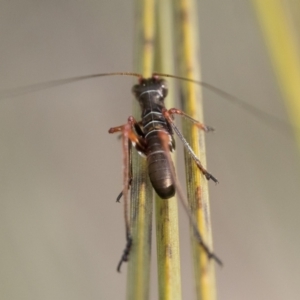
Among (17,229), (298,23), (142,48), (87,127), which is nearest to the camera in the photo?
(142,48)

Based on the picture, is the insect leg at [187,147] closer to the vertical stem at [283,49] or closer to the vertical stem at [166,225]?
the vertical stem at [166,225]

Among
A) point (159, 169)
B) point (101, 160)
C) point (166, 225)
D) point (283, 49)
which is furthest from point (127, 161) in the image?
point (101, 160)

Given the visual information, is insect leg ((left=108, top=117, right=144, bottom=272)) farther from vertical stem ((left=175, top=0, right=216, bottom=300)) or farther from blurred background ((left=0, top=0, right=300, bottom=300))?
blurred background ((left=0, top=0, right=300, bottom=300))

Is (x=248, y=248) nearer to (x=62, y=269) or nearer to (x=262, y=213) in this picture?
(x=262, y=213)

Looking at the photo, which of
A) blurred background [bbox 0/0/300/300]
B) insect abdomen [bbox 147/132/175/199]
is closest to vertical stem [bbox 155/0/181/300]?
insect abdomen [bbox 147/132/175/199]

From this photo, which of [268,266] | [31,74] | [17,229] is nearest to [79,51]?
[31,74]
